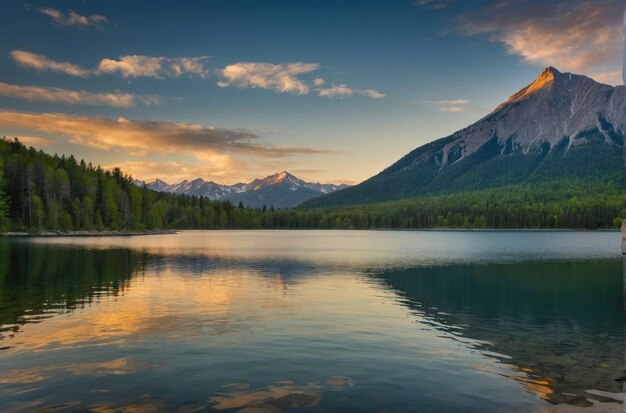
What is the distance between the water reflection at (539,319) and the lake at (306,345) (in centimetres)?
17

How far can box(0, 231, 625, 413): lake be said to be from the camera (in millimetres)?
20188

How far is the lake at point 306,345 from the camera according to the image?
795 inches

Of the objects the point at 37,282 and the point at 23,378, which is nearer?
the point at 23,378

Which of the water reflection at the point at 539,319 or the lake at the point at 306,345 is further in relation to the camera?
the water reflection at the point at 539,319

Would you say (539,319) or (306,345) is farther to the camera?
(539,319)

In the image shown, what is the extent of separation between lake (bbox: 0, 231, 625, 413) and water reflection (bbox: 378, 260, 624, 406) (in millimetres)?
168

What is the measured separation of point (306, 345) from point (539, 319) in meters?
20.7

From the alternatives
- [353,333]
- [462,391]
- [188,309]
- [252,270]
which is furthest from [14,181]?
[462,391]

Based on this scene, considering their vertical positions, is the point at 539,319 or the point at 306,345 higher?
the point at 306,345

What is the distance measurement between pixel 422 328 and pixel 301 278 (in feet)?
106

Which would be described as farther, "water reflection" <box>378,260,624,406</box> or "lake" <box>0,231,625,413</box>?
"water reflection" <box>378,260,624,406</box>

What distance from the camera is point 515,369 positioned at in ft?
82.0

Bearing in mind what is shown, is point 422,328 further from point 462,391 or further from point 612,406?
point 612,406

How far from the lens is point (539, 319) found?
1558 inches
